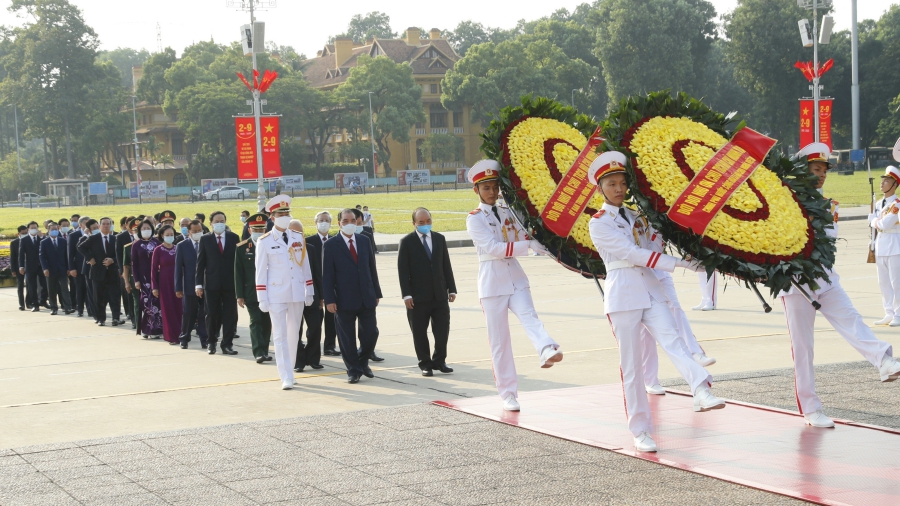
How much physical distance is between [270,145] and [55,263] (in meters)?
10.6

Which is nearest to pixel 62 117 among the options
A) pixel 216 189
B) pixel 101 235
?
pixel 216 189

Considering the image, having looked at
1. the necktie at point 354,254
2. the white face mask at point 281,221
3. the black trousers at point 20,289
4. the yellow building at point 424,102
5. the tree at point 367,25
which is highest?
the tree at point 367,25

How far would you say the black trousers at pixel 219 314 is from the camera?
12898 millimetres

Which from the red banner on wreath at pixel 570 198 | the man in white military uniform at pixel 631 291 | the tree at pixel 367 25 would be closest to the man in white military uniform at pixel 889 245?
the red banner on wreath at pixel 570 198

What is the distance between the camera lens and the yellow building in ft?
313

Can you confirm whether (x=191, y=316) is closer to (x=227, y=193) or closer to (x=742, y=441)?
(x=742, y=441)

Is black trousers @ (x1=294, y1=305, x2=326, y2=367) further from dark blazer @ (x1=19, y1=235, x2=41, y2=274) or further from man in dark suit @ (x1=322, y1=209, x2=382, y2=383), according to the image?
dark blazer @ (x1=19, y1=235, x2=41, y2=274)

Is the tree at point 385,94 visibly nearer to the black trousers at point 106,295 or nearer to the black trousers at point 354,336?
the black trousers at point 106,295

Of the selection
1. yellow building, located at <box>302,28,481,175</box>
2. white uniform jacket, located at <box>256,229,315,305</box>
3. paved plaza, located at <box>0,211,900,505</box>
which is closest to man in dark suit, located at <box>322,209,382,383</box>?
white uniform jacket, located at <box>256,229,315,305</box>

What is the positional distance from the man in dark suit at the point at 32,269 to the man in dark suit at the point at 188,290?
24.4 ft

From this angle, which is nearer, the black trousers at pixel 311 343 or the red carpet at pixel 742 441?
the red carpet at pixel 742 441

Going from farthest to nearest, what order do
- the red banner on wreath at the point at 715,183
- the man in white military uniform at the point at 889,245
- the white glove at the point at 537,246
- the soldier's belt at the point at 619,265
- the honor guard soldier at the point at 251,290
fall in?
the man in white military uniform at the point at 889,245, the honor guard soldier at the point at 251,290, the white glove at the point at 537,246, the soldier's belt at the point at 619,265, the red banner on wreath at the point at 715,183

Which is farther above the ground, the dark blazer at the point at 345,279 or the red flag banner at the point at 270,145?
the red flag banner at the point at 270,145

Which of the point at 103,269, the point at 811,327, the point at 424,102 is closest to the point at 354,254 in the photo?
the point at 811,327
